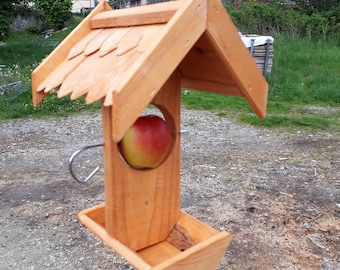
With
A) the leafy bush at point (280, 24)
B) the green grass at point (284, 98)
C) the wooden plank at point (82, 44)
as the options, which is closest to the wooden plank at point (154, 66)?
the wooden plank at point (82, 44)

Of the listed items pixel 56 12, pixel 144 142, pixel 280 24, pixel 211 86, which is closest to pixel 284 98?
pixel 280 24

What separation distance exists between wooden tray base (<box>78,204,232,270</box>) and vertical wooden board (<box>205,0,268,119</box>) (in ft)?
1.41

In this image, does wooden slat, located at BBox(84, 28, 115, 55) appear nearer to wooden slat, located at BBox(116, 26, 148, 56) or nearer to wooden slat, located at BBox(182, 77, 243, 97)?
wooden slat, located at BBox(116, 26, 148, 56)

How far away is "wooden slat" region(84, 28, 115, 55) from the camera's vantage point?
1284 millimetres

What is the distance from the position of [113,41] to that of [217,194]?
7.35 ft

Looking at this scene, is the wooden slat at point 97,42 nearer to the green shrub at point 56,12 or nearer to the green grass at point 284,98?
the green grass at point 284,98

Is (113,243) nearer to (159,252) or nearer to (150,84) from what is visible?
(159,252)

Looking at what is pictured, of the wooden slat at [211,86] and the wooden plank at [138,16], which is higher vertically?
the wooden plank at [138,16]

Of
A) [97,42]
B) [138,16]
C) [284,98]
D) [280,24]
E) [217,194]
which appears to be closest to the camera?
[138,16]

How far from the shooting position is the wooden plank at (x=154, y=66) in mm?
858

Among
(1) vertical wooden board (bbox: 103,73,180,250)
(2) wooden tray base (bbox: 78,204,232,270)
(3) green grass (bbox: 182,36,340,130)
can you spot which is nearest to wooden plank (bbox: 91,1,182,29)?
(1) vertical wooden board (bbox: 103,73,180,250)

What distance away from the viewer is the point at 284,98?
5.99m

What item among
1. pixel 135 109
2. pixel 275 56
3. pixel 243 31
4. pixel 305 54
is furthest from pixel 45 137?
pixel 243 31

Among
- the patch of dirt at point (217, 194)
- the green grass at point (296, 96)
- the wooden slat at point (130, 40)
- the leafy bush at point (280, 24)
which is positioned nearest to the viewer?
the wooden slat at point (130, 40)
